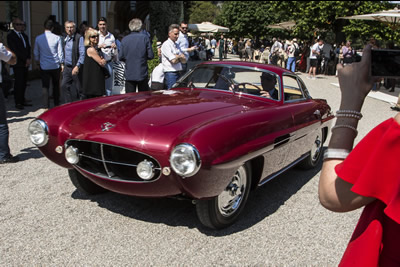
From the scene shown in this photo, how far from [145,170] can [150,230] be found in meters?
0.64

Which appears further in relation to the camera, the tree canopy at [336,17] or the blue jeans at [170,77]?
the tree canopy at [336,17]

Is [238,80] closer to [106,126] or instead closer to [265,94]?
[265,94]

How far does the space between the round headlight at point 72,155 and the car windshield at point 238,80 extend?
1.94 meters

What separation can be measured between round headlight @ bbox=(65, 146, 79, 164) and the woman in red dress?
8.70 ft

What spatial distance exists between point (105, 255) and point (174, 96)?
1.98 metres

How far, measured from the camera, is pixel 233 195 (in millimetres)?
3525

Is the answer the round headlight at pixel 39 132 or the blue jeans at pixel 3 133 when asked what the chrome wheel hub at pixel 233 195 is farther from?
the blue jeans at pixel 3 133

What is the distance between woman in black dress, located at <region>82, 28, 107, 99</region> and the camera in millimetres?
6355

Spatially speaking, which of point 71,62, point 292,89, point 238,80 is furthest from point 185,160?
point 71,62

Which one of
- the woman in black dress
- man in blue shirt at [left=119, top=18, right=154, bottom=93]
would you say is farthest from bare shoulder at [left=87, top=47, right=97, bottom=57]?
man in blue shirt at [left=119, top=18, right=154, bottom=93]

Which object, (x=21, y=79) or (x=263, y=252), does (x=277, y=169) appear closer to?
(x=263, y=252)

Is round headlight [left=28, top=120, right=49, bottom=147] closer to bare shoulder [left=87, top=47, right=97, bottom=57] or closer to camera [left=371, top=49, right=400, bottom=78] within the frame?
bare shoulder [left=87, top=47, right=97, bottom=57]

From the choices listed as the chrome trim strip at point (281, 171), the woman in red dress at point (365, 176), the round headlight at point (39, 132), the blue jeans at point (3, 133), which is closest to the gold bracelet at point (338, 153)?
the woman in red dress at point (365, 176)

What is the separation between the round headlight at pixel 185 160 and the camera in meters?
2.88
